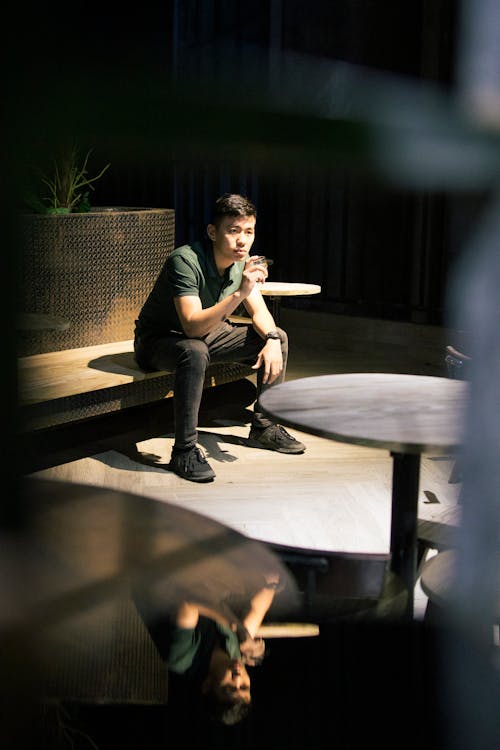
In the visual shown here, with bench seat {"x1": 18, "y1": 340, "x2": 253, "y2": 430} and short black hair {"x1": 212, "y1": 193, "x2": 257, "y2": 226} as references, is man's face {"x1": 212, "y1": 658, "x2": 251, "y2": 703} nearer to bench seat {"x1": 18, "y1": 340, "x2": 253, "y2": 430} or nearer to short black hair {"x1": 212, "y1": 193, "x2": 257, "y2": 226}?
bench seat {"x1": 18, "y1": 340, "x2": 253, "y2": 430}

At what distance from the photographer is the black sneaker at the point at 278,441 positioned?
12.4ft

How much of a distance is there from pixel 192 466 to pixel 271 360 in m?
0.51

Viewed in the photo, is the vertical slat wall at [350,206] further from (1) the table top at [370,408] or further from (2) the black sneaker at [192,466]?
(1) the table top at [370,408]

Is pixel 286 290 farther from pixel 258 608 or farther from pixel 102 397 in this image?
pixel 258 608

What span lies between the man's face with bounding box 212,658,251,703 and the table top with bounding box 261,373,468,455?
0.49 m

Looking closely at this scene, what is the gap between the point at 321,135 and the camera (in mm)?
288

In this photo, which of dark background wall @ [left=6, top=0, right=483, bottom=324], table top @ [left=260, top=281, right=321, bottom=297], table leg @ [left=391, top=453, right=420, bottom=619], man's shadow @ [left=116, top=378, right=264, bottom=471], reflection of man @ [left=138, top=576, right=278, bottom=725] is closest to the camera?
reflection of man @ [left=138, top=576, right=278, bottom=725]

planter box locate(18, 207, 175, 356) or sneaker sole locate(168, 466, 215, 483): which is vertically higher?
planter box locate(18, 207, 175, 356)

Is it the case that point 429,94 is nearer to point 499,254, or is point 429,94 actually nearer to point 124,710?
point 499,254

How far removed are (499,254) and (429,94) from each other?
86mm

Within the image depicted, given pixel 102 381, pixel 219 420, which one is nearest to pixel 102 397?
pixel 102 381

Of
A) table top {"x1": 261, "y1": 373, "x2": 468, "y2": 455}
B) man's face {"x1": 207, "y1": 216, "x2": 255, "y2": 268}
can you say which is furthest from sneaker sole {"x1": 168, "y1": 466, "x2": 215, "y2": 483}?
table top {"x1": 261, "y1": 373, "x2": 468, "y2": 455}

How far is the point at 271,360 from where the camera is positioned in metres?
3.51

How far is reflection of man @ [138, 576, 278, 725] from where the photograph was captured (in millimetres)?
517
